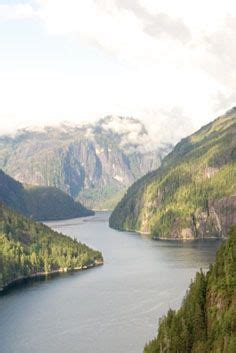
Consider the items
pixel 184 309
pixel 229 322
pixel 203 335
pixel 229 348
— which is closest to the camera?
pixel 229 348

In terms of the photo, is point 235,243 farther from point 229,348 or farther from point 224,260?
point 229,348

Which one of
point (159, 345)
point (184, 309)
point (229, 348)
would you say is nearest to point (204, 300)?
point (184, 309)

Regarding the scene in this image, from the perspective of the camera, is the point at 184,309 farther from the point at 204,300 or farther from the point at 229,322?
the point at 229,322

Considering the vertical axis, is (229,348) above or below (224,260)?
below

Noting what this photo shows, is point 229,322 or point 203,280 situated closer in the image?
point 229,322

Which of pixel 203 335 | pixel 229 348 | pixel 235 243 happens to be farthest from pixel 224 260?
pixel 229 348

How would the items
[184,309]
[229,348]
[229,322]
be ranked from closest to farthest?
[229,348]
[229,322]
[184,309]
